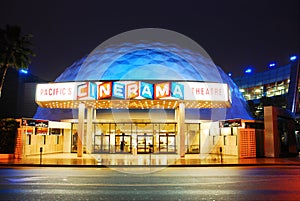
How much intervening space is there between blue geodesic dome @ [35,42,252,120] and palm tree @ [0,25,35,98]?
612cm

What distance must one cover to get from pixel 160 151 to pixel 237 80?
105m

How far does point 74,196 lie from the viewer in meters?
10.1

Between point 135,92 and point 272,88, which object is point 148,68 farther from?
point 272,88

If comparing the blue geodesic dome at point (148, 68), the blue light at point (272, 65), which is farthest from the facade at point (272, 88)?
the blue geodesic dome at point (148, 68)

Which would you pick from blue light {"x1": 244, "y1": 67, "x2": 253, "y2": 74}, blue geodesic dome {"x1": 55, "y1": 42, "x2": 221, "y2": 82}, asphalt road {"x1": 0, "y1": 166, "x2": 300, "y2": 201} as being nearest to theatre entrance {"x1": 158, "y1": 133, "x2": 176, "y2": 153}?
blue geodesic dome {"x1": 55, "y1": 42, "x2": 221, "y2": 82}

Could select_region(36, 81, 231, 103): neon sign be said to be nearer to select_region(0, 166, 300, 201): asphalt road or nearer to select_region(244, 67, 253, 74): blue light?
select_region(0, 166, 300, 201): asphalt road

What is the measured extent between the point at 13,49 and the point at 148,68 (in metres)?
13.0

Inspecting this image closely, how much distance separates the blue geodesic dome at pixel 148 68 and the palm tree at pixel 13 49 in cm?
612

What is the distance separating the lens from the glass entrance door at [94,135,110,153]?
37.2 m

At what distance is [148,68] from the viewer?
35.0m

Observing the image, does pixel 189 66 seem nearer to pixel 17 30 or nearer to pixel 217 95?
pixel 217 95

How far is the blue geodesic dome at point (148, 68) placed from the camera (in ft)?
114

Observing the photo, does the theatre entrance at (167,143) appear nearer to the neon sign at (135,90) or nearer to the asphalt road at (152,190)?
the neon sign at (135,90)

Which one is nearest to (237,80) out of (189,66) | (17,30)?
(189,66)
